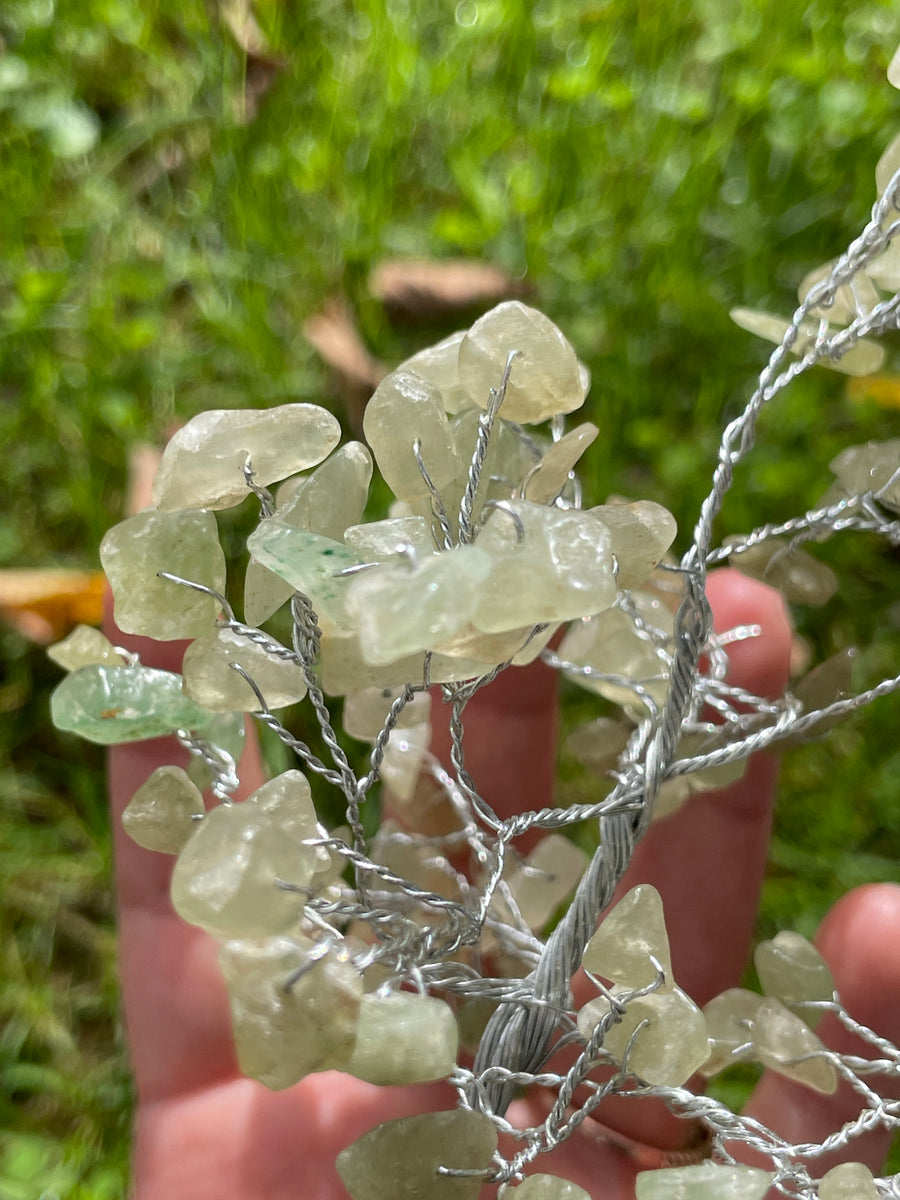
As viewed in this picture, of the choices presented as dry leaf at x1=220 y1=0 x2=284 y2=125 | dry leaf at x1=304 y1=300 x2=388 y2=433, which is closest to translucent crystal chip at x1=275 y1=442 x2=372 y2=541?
dry leaf at x1=304 y1=300 x2=388 y2=433

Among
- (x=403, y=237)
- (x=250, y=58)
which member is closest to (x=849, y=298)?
(x=403, y=237)

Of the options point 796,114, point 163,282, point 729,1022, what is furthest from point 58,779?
point 796,114

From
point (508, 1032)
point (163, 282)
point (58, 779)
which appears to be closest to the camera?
point (508, 1032)

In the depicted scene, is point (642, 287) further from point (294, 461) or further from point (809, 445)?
point (294, 461)

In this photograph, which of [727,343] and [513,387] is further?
[727,343]

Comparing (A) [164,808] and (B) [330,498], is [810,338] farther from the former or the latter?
(A) [164,808]

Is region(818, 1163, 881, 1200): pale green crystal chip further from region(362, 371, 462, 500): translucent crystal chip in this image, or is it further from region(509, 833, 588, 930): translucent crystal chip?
region(362, 371, 462, 500): translucent crystal chip
